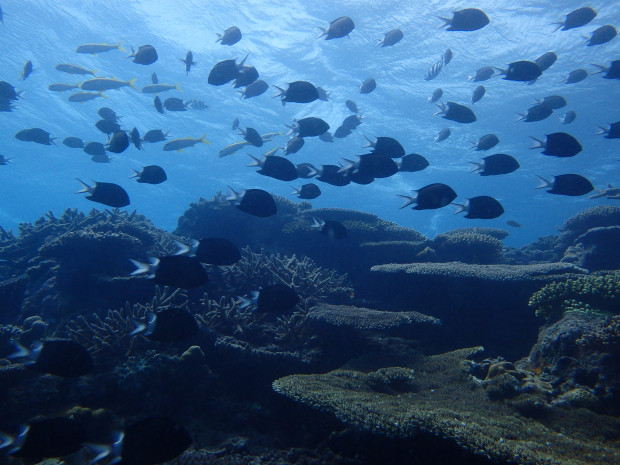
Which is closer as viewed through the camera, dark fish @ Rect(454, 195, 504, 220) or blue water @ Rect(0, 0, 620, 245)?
dark fish @ Rect(454, 195, 504, 220)

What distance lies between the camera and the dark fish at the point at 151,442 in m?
2.93

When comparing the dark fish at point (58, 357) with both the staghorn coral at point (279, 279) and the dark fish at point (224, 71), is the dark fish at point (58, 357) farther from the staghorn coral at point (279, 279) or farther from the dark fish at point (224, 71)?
the dark fish at point (224, 71)

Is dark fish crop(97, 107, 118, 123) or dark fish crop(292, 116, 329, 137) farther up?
dark fish crop(97, 107, 118, 123)

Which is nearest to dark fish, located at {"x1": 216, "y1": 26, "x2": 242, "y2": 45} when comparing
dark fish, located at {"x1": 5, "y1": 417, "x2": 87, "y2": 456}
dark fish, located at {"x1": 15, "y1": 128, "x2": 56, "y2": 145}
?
dark fish, located at {"x1": 15, "y1": 128, "x2": 56, "y2": 145}

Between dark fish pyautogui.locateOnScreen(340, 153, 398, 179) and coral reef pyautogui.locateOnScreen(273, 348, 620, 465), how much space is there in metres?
3.14

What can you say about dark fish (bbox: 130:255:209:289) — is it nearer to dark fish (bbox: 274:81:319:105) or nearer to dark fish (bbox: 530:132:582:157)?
dark fish (bbox: 274:81:319:105)

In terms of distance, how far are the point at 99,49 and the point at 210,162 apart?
30.6 metres

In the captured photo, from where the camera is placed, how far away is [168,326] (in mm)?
3951

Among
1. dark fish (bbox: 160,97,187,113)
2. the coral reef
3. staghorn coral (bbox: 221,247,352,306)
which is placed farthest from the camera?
dark fish (bbox: 160,97,187,113)

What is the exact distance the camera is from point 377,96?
2611 cm

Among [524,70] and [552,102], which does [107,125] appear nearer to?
[524,70]

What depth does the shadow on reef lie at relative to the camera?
3.66 m

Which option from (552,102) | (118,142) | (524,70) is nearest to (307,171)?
(118,142)

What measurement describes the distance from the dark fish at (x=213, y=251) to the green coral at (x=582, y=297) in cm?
550
